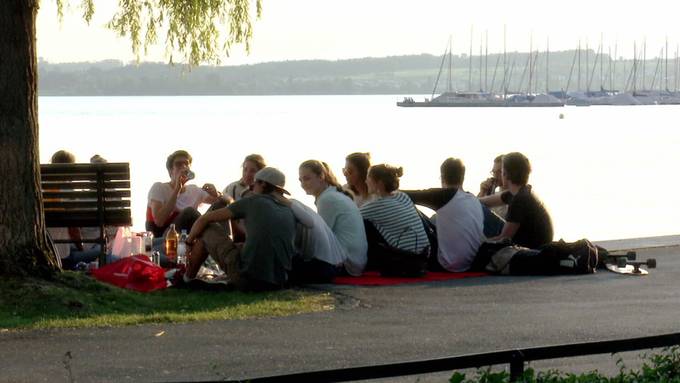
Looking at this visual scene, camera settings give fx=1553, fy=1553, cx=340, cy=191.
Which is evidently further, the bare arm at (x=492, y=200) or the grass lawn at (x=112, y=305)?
the bare arm at (x=492, y=200)

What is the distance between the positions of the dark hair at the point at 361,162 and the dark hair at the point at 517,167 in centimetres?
131

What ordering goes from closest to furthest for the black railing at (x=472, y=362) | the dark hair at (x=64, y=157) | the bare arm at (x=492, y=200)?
the black railing at (x=472, y=362) → the dark hair at (x=64, y=157) → the bare arm at (x=492, y=200)

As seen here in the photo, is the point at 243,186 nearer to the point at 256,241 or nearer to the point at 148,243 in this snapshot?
the point at 148,243

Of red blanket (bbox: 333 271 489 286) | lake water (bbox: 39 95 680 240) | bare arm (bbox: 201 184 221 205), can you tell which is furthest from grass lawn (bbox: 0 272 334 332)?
lake water (bbox: 39 95 680 240)

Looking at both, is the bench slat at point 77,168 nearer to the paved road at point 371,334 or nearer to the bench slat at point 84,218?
the bench slat at point 84,218

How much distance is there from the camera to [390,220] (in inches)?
556

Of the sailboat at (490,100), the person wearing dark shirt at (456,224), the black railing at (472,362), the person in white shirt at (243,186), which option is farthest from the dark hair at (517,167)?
the sailboat at (490,100)

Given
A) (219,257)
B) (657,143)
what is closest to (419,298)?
(219,257)

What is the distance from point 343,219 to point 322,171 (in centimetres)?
48

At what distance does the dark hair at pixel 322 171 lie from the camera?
1381 cm

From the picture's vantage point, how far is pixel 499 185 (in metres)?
16.3

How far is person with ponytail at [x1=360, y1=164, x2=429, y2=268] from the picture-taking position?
1400 cm

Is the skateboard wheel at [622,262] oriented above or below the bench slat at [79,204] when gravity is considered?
below

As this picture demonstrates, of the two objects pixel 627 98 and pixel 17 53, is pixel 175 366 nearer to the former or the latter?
pixel 17 53
